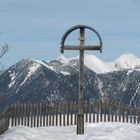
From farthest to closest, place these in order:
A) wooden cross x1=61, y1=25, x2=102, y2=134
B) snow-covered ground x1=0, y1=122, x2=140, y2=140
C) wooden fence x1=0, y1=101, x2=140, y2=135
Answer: wooden fence x1=0, y1=101, x2=140, y2=135, wooden cross x1=61, y1=25, x2=102, y2=134, snow-covered ground x1=0, y1=122, x2=140, y2=140

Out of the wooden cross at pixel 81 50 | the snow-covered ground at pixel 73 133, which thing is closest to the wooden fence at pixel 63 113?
the snow-covered ground at pixel 73 133

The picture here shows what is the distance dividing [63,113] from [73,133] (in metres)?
Answer: 4.09

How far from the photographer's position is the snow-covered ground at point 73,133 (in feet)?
67.3

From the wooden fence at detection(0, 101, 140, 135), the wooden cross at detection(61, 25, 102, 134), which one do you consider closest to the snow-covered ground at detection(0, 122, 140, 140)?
the wooden cross at detection(61, 25, 102, 134)

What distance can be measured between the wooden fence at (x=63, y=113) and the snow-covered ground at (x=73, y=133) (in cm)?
178

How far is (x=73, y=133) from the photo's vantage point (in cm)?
2312

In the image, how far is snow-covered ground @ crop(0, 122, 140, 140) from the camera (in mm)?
20516

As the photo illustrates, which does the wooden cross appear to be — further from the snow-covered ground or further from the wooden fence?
the wooden fence

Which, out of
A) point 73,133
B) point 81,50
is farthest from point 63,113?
point 81,50

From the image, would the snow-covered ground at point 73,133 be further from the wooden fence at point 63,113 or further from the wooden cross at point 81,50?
the wooden fence at point 63,113

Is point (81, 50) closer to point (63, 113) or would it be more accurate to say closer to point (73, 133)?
point (73, 133)

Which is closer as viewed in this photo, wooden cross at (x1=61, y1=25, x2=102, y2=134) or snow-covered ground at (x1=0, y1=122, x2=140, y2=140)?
snow-covered ground at (x1=0, y1=122, x2=140, y2=140)

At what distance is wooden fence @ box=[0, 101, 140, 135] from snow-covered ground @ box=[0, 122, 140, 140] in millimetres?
1783

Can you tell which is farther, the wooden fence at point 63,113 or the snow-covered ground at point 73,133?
the wooden fence at point 63,113
